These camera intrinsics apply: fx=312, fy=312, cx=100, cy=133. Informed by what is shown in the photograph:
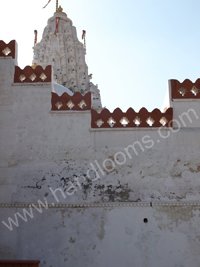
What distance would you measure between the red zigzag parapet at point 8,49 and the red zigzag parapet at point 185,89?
3.79m

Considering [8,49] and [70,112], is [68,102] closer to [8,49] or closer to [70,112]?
[70,112]

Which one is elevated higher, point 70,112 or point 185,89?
point 185,89

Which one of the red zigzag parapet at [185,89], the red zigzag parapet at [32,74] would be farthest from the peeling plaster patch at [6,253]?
the red zigzag parapet at [185,89]

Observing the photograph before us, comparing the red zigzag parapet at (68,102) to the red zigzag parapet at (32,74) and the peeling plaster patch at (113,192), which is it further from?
the peeling plaster patch at (113,192)

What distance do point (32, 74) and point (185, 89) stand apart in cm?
357

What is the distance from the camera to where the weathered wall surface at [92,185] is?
6238mm

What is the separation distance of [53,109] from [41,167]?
1.34 m

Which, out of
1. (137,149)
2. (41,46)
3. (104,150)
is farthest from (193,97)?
(41,46)

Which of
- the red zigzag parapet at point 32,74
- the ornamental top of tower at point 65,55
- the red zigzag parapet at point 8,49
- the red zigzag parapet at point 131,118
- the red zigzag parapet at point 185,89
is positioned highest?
the ornamental top of tower at point 65,55

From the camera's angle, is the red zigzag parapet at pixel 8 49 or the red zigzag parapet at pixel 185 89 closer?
the red zigzag parapet at pixel 185 89

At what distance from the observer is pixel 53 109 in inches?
279

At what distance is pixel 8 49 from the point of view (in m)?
7.46

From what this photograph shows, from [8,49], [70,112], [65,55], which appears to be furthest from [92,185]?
[65,55]

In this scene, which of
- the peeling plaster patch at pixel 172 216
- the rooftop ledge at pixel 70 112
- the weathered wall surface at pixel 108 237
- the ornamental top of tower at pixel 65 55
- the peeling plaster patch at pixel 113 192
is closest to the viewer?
the weathered wall surface at pixel 108 237
